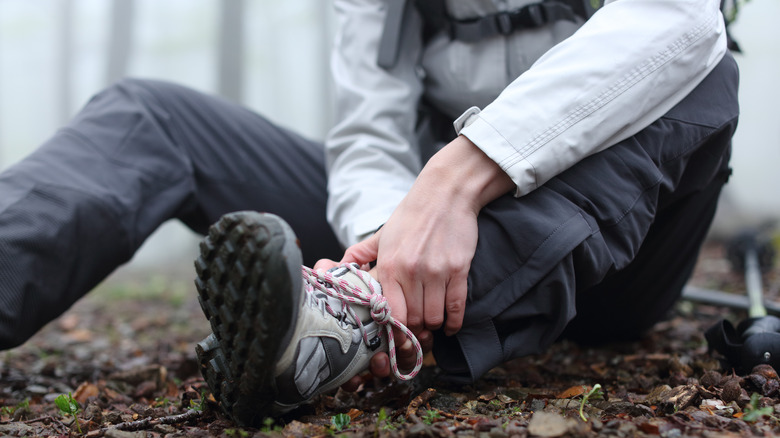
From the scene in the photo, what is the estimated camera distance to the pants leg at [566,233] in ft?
3.93

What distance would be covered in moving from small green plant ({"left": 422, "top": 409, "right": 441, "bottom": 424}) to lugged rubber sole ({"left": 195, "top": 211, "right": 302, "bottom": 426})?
0.27 m

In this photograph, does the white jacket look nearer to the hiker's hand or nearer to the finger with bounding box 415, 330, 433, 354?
the hiker's hand

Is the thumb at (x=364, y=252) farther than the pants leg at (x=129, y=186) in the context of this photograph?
No

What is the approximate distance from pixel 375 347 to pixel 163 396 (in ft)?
2.31

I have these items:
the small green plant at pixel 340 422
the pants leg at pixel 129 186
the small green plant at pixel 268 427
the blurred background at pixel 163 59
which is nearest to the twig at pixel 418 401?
the small green plant at pixel 340 422

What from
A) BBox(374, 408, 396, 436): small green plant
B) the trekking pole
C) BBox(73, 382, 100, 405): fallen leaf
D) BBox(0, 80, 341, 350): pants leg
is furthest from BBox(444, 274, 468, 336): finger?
BBox(73, 382, 100, 405): fallen leaf

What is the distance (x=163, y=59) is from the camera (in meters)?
7.15

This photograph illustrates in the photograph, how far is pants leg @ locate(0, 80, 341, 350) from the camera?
4.87 feet

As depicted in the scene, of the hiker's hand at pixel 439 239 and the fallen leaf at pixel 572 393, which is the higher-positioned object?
the hiker's hand at pixel 439 239

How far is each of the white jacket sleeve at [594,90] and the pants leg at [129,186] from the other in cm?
97

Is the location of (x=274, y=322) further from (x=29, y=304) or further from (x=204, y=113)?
(x=204, y=113)

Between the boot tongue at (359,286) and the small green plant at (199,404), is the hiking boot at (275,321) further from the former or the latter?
the small green plant at (199,404)

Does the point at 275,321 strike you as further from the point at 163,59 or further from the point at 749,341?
the point at 163,59

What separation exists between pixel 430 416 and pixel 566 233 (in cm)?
42
